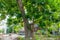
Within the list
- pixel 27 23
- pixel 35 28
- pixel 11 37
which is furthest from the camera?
pixel 11 37

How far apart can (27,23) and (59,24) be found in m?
0.86

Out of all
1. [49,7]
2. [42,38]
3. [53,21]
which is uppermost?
[49,7]

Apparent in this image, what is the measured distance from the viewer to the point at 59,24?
498 cm

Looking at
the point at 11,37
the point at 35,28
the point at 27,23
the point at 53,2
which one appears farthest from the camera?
the point at 11,37

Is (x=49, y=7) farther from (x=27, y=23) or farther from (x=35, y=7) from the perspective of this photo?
(x=27, y=23)

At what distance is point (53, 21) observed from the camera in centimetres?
469

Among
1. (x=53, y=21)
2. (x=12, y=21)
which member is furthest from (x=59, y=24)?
(x=12, y=21)

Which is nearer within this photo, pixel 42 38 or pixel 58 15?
pixel 58 15

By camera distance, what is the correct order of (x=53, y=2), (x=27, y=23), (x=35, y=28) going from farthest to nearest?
(x=35, y=28) < (x=27, y=23) < (x=53, y=2)

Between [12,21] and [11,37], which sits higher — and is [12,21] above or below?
above

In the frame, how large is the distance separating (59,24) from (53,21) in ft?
1.18

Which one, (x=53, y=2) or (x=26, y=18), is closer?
(x=53, y=2)

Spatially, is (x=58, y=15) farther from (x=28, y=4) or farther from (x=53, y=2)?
(x=28, y=4)

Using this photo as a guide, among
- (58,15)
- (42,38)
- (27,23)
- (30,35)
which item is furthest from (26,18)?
(42,38)
